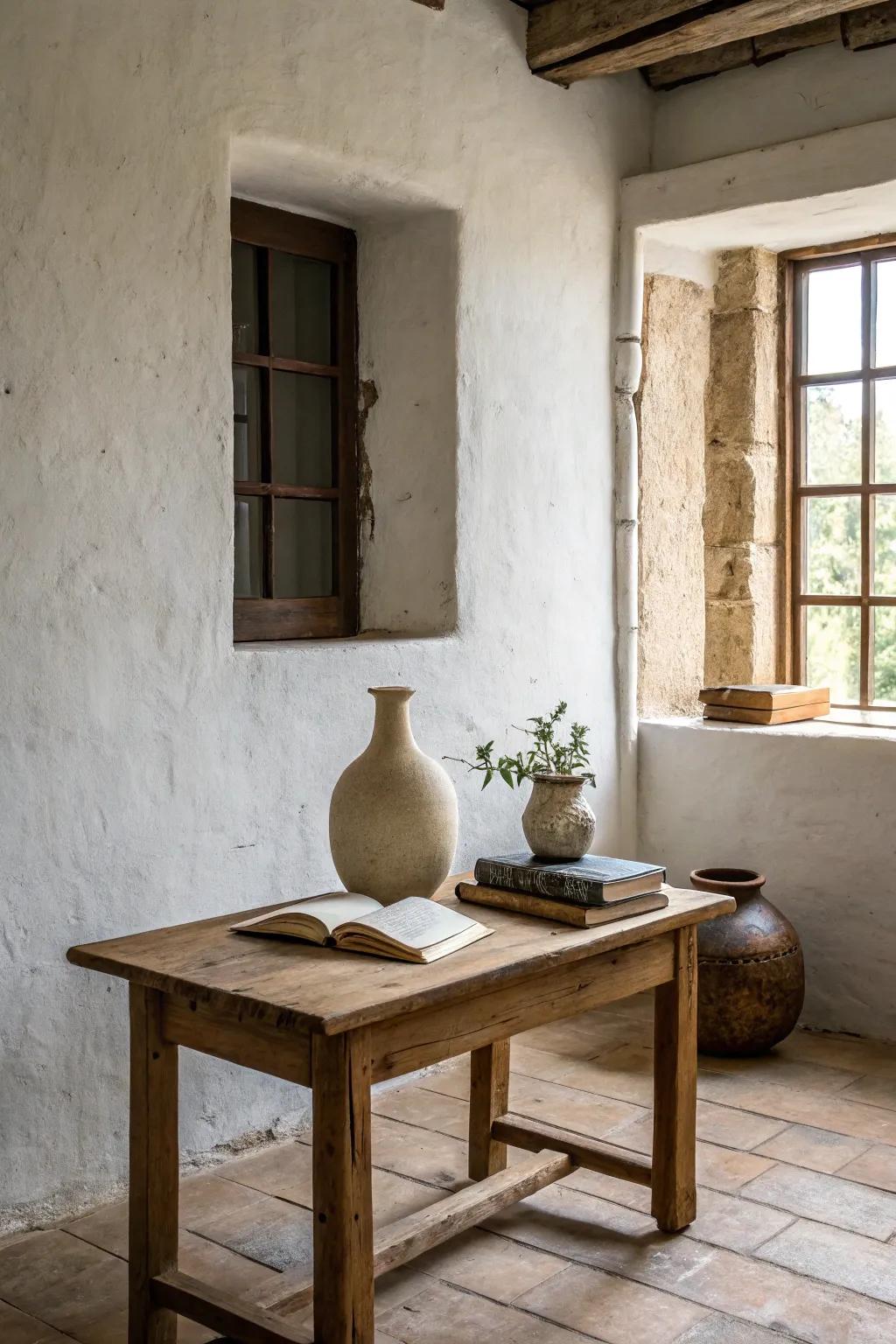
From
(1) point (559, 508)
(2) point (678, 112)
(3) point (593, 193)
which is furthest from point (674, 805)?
(2) point (678, 112)

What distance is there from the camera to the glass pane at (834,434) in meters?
4.64

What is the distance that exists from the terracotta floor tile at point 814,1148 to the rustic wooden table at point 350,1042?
0.45 m

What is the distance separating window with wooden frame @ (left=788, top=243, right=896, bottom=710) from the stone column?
3.7 inches

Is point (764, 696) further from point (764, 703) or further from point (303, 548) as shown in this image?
point (303, 548)

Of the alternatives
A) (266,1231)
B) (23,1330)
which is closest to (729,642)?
(266,1231)

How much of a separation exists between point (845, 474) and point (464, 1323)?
3.25 meters

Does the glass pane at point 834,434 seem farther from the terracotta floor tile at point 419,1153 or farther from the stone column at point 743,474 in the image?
the terracotta floor tile at point 419,1153

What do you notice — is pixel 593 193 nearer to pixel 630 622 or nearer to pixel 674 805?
pixel 630 622

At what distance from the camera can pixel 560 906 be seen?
2596 mm

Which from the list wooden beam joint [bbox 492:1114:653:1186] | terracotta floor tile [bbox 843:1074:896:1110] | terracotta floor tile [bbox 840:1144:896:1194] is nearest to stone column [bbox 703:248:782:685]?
terracotta floor tile [bbox 843:1074:896:1110]

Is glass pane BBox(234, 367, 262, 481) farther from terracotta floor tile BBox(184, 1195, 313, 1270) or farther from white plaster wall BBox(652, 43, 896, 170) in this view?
terracotta floor tile BBox(184, 1195, 313, 1270)

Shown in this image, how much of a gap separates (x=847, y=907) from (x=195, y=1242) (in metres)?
2.27

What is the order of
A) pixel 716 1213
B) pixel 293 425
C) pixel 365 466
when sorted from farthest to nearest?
pixel 365 466 < pixel 293 425 < pixel 716 1213

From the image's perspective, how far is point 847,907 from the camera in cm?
409
